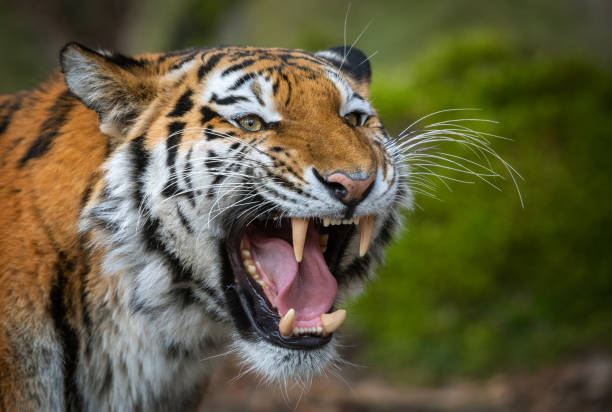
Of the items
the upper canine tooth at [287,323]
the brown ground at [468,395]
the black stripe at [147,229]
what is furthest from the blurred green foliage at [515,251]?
the black stripe at [147,229]

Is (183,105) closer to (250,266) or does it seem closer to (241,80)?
(241,80)

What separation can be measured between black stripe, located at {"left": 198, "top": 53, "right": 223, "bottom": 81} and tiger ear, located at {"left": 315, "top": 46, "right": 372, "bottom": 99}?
470mm

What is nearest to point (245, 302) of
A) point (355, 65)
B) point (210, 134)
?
point (210, 134)

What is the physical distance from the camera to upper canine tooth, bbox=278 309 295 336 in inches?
80.3

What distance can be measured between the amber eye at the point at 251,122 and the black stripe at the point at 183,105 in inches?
7.1

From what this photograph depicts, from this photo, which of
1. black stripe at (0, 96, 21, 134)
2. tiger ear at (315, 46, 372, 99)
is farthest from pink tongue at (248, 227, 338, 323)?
black stripe at (0, 96, 21, 134)

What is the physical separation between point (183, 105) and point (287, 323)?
0.77m

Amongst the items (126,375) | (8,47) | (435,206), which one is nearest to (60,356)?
(126,375)

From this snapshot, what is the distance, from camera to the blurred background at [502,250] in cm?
461

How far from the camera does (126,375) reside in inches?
88.0

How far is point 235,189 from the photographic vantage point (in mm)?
2070

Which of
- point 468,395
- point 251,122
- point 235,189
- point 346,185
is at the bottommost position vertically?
point 468,395

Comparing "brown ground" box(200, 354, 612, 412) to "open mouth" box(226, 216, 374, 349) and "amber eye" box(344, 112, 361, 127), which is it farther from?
"amber eye" box(344, 112, 361, 127)

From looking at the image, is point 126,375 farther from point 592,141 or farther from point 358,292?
point 592,141
